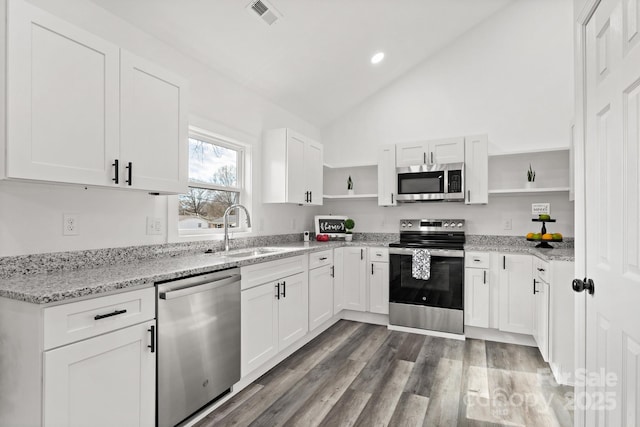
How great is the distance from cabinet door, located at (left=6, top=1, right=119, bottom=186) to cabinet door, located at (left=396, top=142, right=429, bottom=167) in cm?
299

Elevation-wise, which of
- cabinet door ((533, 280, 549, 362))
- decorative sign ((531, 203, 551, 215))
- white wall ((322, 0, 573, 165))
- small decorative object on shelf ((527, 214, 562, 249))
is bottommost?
cabinet door ((533, 280, 549, 362))

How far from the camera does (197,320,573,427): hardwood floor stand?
2039 millimetres

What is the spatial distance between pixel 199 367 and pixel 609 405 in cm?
191

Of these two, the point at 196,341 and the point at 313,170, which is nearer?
the point at 196,341

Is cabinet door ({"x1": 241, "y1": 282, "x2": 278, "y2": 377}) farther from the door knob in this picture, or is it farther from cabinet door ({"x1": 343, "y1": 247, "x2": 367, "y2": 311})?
the door knob

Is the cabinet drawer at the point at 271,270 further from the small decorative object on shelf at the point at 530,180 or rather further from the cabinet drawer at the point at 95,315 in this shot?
the small decorative object on shelf at the point at 530,180

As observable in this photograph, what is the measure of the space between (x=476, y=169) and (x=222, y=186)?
265 centimetres

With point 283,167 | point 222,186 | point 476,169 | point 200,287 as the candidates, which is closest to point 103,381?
point 200,287

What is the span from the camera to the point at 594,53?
4.56 ft

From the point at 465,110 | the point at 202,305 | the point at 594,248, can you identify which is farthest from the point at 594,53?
the point at 465,110

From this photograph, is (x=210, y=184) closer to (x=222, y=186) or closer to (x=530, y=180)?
(x=222, y=186)

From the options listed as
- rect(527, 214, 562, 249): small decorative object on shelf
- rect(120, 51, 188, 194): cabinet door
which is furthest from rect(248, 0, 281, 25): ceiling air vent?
rect(527, 214, 562, 249): small decorative object on shelf

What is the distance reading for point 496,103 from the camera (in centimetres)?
386

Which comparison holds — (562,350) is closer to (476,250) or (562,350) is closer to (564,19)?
(476,250)
